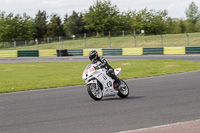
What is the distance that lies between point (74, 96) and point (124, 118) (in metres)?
4.15

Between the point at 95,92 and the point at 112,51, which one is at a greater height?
the point at 112,51

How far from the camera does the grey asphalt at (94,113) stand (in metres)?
6.34

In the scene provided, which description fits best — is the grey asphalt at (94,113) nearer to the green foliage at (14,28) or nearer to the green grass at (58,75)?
the green grass at (58,75)

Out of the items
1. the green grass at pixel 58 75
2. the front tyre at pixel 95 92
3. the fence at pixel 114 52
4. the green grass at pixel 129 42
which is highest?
the green grass at pixel 129 42

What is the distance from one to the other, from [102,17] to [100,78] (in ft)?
212

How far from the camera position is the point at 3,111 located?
8.38 meters

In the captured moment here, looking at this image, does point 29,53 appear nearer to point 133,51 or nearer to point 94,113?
point 133,51

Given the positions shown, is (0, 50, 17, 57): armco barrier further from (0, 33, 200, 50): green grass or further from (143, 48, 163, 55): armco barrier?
(143, 48, 163, 55): armco barrier

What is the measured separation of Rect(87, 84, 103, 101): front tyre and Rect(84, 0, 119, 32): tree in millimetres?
61871

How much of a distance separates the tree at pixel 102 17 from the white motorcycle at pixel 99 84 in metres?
61.5

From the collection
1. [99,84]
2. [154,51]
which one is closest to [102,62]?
[99,84]

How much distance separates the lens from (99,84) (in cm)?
1005

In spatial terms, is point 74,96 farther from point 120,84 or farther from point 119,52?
point 119,52

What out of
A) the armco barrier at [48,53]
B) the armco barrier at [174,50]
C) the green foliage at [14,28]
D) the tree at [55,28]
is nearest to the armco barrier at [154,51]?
the armco barrier at [174,50]
